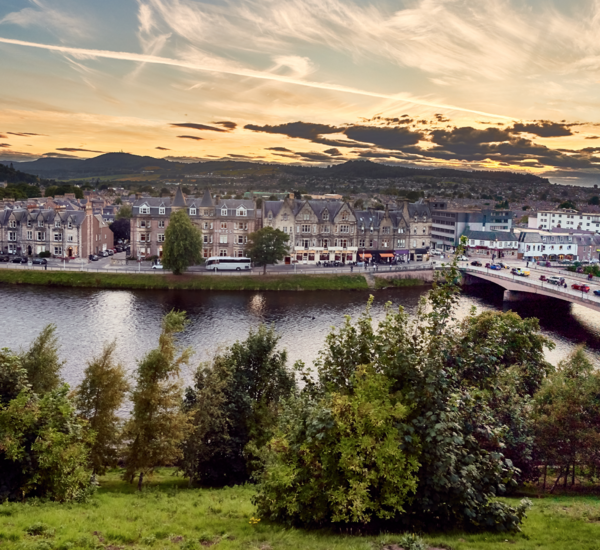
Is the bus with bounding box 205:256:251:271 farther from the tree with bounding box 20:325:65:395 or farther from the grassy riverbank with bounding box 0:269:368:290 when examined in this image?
the tree with bounding box 20:325:65:395

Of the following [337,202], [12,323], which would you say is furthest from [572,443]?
[337,202]

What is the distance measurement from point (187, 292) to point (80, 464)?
177 ft

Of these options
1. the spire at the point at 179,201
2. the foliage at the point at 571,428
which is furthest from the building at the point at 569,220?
the foliage at the point at 571,428

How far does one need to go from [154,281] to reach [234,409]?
176ft

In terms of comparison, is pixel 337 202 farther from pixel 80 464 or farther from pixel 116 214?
pixel 80 464

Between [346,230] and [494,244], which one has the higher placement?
[346,230]

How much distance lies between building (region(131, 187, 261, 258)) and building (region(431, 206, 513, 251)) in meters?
46.1

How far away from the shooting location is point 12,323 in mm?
52281

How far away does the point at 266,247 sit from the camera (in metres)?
79.6

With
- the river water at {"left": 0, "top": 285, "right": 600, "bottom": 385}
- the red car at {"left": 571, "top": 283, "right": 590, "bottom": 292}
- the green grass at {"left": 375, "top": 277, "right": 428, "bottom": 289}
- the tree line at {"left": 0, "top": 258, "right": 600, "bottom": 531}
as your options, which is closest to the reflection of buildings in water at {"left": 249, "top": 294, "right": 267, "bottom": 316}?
the river water at {"left": 0, "top": 285, "right": 600, "bottom": 385}

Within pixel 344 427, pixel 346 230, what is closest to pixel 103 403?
pixel 344 427

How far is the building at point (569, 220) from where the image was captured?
13325 cm

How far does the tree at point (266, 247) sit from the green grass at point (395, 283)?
14.6 m

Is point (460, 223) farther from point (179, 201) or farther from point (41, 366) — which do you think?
point (41, 366)
